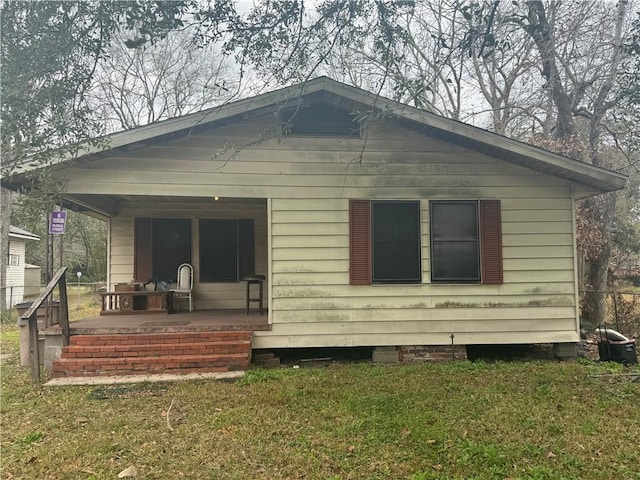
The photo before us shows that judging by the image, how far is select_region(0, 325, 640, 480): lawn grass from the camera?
3.09 metres

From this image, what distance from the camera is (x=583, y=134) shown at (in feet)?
38.7

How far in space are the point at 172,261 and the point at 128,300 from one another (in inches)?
40.9

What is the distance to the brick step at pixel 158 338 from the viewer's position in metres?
5.74

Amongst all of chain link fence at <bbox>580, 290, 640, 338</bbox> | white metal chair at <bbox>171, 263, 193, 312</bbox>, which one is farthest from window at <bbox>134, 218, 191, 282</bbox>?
chain link fence at <bbox>580, 290, 640, 338</bbox>

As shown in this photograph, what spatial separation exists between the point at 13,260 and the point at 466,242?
20.8 metres

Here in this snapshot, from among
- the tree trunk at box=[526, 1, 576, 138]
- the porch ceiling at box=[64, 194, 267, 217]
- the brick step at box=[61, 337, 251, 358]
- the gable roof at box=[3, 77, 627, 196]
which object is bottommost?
the brick step at box=[61, 337, 251, 358]

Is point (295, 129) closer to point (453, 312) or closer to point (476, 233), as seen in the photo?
point (476, 233)

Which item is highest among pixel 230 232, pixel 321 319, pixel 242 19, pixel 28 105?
pixel 242 19

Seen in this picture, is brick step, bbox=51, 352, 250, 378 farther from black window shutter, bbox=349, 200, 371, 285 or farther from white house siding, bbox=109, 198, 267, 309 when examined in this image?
white house siding, bbox=109, 198, 267, 309

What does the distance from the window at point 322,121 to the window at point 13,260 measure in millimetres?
18615

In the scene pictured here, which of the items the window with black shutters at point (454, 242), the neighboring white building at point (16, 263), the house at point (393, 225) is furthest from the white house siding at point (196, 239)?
the neighboring white building at point (16, 263)

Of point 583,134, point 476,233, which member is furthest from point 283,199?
point 583,134

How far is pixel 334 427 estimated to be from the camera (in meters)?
3.79

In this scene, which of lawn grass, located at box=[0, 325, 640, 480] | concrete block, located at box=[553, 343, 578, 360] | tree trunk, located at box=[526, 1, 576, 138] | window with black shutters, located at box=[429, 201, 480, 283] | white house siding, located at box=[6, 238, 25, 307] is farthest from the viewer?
white house siding, located at box=[6, 238, 25, 307]
